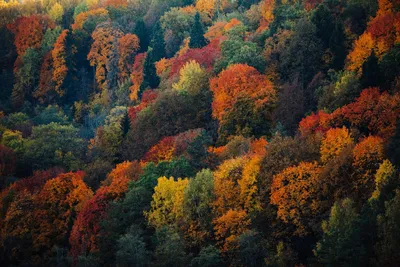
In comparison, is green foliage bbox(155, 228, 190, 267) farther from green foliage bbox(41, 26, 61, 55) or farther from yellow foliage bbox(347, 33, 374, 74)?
green foliage bbox(41, 26, 61, 55)

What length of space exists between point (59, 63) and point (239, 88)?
161ft

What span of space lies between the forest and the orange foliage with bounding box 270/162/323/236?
5.3 inches

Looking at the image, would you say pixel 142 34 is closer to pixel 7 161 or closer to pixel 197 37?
pixel 197 37

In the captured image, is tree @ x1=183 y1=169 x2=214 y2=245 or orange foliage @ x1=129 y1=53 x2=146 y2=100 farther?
orange foliage @ x1=129 y1=53 x2=146 y2=100

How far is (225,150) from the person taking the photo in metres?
72.5

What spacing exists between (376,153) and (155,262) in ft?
72.3

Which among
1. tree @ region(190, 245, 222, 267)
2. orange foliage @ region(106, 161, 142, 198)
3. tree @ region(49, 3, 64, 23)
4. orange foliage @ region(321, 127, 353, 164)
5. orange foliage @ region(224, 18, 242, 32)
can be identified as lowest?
tree @ region(190, 245, 222, 267)

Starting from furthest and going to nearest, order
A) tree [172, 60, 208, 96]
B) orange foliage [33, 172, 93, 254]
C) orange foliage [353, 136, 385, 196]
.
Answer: tree [172, 60, 208, 96], orange foliage [33, 172, 93, 254], orange foliage [353, 136, 385, 196]

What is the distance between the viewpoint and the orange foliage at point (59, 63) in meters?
117

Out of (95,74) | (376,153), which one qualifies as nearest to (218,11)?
(95,74)

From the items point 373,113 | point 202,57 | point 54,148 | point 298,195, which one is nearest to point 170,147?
point 54,148

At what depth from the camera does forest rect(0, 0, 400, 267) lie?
57250 millimetres

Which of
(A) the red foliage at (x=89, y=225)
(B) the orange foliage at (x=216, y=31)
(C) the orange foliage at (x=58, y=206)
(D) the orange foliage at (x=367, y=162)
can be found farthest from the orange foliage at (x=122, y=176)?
(B) the orange foliage at (x=216, y=31)

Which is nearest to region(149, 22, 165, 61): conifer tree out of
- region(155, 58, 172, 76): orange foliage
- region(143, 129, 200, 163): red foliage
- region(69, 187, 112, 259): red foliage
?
region(155, 58, 172, 76): orange foliage
